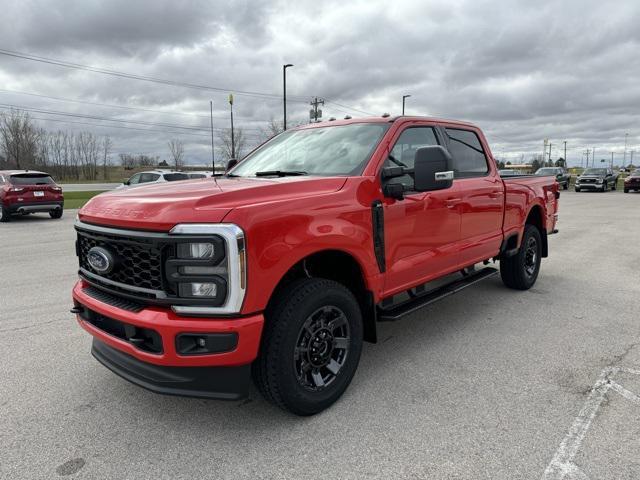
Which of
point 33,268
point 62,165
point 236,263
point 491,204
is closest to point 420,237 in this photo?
point 491,204

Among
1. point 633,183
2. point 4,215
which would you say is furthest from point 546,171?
point 4,215

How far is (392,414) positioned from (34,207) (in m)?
14.8

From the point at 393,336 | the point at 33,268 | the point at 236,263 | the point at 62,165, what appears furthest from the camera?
the point at 62,165

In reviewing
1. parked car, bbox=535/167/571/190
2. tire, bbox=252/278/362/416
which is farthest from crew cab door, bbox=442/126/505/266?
parked car, bbox=535/167/571/190

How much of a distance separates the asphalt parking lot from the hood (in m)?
1.27

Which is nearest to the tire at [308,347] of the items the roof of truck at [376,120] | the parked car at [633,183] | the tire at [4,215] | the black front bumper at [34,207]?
the roof of truck at [376,120]

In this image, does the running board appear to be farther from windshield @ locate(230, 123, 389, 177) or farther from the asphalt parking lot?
windshield @ locate(230, 123, 389, 177)

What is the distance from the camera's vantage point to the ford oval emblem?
276 cm

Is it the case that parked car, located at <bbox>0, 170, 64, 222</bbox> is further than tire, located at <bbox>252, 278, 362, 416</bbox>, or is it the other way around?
parked car, located at <bbox>0, 170, 64, 222</bbox>

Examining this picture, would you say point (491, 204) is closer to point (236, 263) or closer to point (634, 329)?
point (634, 329)

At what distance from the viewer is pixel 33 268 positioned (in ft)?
24.0

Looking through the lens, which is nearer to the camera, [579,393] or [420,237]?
[579,393]

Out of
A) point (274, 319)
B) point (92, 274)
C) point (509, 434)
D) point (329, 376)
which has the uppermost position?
point (92, 274)

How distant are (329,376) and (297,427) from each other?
38cm
